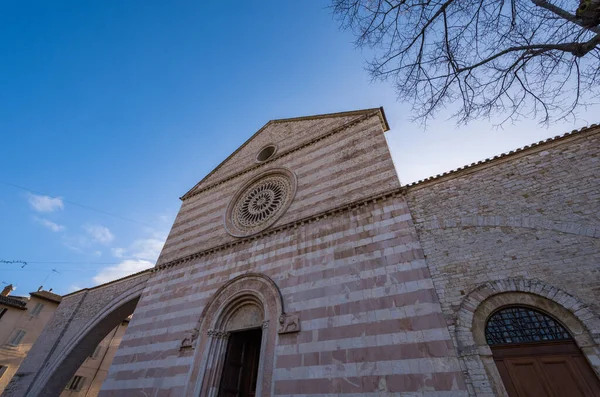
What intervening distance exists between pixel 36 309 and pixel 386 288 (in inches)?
960

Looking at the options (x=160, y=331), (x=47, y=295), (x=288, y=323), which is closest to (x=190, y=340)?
(x=160, y=331)

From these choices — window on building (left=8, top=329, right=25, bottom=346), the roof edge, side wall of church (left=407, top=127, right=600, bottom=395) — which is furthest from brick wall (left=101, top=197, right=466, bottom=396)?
window on building (left=8, top=329, right=25, bottom=346)

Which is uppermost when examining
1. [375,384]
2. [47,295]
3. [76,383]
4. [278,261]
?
[47,295]

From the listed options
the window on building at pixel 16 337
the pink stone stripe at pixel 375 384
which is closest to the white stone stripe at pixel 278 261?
the pink stone stripe at pixel 375 384

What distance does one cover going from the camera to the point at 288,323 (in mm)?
6137

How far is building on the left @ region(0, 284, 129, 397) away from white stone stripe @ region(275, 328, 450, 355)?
1852 cm

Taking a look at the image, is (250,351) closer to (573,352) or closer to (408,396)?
(408,396)

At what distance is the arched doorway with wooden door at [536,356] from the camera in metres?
3.85

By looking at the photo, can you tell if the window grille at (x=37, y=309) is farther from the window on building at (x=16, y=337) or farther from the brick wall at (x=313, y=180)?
the brick wall at (x=313, y=180)

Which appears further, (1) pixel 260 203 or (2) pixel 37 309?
(2) pixel 37 309

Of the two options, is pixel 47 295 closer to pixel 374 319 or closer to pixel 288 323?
pixel 288 323

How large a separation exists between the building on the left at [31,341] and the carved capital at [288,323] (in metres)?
18.1

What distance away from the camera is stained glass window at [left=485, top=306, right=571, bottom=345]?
14.0ft

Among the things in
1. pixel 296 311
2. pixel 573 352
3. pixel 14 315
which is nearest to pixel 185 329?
pixel 296 311
